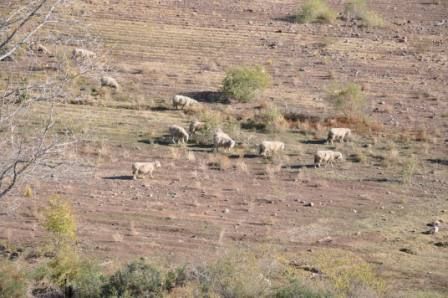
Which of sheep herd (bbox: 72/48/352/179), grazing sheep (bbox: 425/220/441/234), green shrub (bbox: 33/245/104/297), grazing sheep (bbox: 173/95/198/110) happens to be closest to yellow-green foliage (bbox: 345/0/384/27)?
grazing sheep (bbox: 173/95/198/110)

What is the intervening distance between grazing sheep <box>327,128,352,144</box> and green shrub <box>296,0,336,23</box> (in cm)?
1955

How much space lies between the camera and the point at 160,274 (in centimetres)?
1324

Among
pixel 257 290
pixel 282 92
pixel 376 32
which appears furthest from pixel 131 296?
pixel 376 32

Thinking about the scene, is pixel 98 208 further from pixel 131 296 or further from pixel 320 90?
pixel 320 90

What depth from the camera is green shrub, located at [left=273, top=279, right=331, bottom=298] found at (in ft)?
40.7

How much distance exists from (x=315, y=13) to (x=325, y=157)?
22676mm

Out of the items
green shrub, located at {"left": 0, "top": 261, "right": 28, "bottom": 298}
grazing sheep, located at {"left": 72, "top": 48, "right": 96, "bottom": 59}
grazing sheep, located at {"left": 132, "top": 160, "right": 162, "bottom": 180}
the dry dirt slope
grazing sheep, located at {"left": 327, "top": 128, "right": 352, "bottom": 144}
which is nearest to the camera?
grazing sheep, located at {"left": 72, "top": 48, "right": 96, "bottom": 59}

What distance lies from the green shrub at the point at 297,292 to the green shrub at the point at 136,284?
190 centimetres

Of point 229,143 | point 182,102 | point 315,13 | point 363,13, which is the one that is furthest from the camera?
point 363,13

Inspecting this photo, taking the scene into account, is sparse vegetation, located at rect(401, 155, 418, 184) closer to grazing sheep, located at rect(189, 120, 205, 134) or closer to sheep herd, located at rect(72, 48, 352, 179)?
sheep herd, located at rect(72, 48, 352, 179)

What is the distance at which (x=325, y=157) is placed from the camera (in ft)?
80.8

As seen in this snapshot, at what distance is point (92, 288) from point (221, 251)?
575 cm

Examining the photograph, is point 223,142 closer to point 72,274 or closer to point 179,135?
point 179,135

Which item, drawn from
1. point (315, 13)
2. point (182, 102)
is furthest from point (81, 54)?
point (315, 13)
